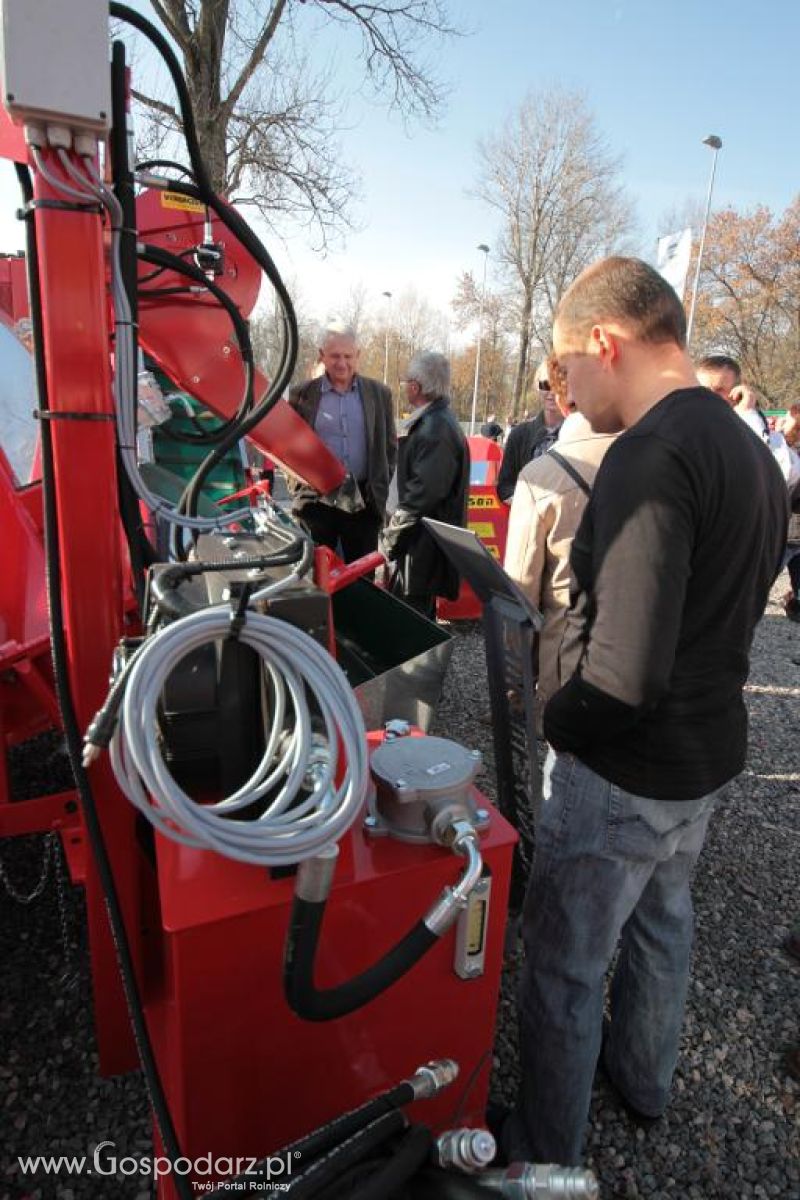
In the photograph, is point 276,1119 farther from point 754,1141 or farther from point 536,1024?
point 754,1141

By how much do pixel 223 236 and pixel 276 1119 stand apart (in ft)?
8.79

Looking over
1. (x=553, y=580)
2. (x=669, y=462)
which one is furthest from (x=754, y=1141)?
(x=669, y=462)

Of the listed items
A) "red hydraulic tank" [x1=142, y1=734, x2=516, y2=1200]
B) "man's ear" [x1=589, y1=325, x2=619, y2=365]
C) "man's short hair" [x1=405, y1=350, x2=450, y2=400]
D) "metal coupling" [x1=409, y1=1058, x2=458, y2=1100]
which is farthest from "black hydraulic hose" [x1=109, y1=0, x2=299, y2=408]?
"man's short hair" [x1=405, y1=350, x2=450, y2=400]

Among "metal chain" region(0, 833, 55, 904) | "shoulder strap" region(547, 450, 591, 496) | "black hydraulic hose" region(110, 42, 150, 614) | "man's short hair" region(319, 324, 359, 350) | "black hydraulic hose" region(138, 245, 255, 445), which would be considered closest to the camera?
"black hydraulic hose" region(110, 42, 150, 614)

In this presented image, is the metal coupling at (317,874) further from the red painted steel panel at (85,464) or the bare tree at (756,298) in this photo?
the bare tree at (756,298)

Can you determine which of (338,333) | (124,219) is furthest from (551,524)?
(338,333)

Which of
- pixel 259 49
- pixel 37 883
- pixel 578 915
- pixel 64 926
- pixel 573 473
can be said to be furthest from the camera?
pixel 259 49

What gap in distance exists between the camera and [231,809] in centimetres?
102

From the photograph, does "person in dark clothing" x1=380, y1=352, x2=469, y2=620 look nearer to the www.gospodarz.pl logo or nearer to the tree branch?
the www.gospodarz.pl logo

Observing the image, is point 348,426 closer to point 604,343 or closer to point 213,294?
point 213,294

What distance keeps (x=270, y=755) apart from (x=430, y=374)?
124 inches

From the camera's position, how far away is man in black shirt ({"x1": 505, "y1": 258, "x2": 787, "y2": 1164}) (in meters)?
1.17

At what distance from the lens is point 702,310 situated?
32.1 m

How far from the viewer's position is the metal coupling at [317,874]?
3.22 ft
